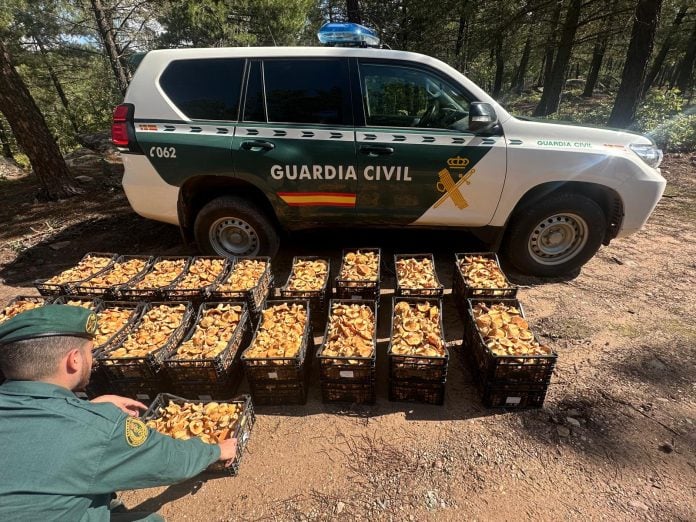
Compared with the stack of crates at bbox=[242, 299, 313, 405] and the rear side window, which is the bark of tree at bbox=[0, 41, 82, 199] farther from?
the stack of crates at bbox=[242, 299, 313, 405]

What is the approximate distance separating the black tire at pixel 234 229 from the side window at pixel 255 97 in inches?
36.9

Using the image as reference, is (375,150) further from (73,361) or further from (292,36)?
(292,36)

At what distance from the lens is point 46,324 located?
161 cm

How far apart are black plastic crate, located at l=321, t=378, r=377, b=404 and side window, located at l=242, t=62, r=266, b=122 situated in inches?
110

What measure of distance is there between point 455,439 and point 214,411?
5.84 ft

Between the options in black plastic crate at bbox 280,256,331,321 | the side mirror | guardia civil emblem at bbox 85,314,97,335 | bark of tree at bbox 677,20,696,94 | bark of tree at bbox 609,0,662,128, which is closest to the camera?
guardia civil emblem at bbox 85,314,97,335

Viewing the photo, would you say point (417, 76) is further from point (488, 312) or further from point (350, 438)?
point (350, 438)

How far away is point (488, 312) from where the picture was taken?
3383 millimetres

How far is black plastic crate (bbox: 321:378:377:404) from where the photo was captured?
2.99 meters

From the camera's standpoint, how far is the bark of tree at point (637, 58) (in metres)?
8.48

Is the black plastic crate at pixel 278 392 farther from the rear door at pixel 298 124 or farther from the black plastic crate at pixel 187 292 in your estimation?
the rear door at pixel 298 124

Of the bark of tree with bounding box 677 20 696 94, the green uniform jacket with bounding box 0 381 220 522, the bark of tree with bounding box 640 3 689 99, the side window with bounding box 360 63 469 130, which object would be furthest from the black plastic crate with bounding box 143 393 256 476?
the bark of tree with bounding box 677 20 696 94

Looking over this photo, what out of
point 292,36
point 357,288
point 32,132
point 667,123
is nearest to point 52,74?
point 292,36

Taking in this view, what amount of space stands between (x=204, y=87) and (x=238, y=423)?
134 inches
